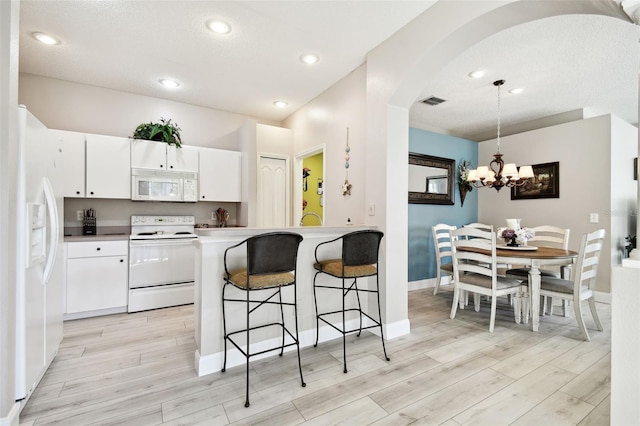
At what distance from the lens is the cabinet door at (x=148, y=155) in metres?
3.72

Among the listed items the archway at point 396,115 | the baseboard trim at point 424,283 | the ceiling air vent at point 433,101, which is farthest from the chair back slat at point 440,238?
the ceiling air vent at point 433,101

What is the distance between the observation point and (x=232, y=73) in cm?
346

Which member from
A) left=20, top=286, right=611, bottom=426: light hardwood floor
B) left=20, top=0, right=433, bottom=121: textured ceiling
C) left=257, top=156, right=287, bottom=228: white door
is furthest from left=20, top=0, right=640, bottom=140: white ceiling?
left=20, top=286, right=611, bottom=426: light hardwood floor

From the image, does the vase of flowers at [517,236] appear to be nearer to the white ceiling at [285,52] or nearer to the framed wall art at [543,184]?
the framed wall art at [543,184]

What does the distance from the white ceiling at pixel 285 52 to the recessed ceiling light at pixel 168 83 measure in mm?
75

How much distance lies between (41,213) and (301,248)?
1.83 metres

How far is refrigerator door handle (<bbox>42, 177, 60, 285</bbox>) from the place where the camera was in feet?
6.59

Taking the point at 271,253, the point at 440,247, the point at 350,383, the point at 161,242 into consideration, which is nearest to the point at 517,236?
the point at 440,247

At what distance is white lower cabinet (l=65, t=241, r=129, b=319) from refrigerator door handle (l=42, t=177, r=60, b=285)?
4.22 feet

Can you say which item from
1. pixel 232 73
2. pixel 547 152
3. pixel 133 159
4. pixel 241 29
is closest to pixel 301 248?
pixel 241 29

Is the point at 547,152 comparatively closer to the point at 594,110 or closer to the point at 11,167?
the point at 594,110

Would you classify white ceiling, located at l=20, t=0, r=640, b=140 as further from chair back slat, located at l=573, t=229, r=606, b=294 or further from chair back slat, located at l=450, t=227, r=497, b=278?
chair back slat, located at l=573, t=229, r=606, b=294

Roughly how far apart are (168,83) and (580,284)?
5137mm

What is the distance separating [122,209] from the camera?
3.95 meters
